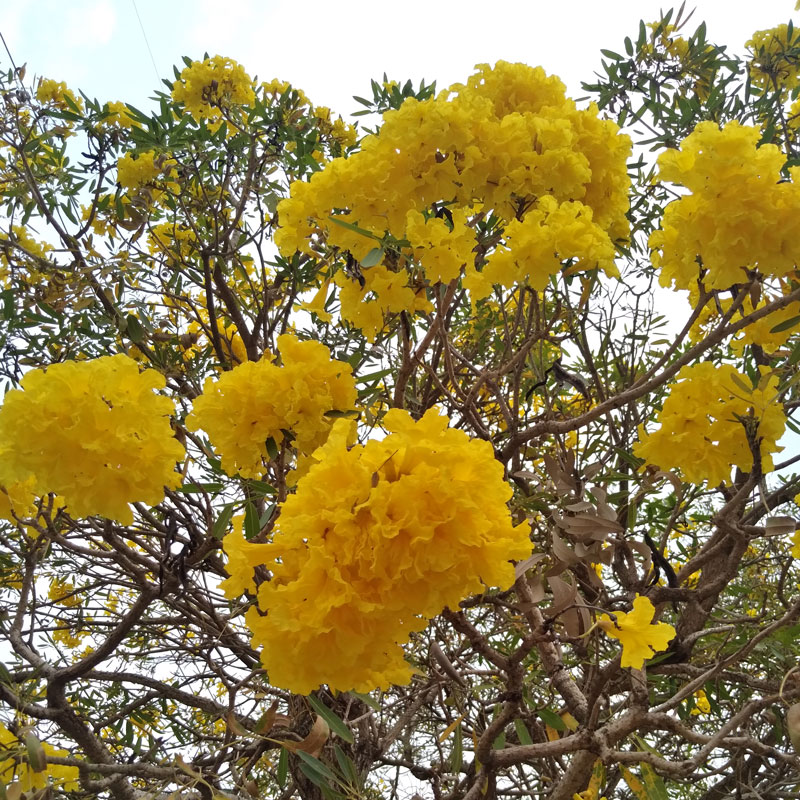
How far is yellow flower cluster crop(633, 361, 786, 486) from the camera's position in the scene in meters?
1.35

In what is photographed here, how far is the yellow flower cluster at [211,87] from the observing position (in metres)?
2.69

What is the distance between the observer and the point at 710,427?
1.38 m

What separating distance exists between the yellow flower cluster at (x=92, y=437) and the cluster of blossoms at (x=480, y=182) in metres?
0.61

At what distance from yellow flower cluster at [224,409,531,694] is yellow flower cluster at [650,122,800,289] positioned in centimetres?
67

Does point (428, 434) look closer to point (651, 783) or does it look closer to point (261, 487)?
point (261, 487)

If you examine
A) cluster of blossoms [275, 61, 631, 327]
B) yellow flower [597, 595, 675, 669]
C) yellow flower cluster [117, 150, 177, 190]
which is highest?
yellow flower cluster [117, 150, 177, 190]

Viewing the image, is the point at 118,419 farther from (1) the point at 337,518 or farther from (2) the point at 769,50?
(2) the point at 769,50

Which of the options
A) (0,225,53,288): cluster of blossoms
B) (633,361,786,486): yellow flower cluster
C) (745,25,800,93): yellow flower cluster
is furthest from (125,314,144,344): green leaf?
(745,25,800,93): yellow flower cluster

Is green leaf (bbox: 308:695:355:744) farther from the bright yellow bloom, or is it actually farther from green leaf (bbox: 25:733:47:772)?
the bright yellow bloom

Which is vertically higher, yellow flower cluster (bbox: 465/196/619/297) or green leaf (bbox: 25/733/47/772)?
yellow flower cluster (bbox: 465/196/619/297)

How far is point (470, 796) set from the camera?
1.42m

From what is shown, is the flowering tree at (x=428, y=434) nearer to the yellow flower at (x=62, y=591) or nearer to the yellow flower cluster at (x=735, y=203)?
the yellow flower cluster at (x=735, y=203)

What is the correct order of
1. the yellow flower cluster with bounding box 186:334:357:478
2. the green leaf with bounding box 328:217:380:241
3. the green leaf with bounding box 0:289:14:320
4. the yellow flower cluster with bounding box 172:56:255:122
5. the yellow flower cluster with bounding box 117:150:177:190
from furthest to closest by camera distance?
1. the yellow flower cluster with bounding box 172:56:255:122
2. the yellow flower cluster with bounding box 117:150:177:190
3. the green leaf with bounding box 0:289:14:320
4. the green leaf with bounding box 328:217:380:241
5. the yellow flower cluster with bounding box 186:334:357:478

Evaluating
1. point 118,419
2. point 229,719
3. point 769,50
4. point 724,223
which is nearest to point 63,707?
point 229,719
